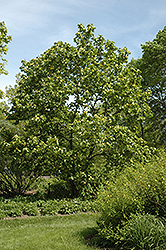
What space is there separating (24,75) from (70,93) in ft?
7.89

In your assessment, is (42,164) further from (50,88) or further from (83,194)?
(50,88)

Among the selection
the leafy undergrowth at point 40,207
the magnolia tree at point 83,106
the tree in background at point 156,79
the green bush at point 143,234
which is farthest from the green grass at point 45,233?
the tree in background at point 156,79

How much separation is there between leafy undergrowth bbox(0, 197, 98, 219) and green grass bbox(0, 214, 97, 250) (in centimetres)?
51

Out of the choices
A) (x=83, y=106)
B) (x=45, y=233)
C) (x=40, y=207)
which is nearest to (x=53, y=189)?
(x=40, y=207)

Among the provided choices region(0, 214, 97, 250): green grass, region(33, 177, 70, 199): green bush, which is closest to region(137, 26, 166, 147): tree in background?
region(33, 177, 70, 199): green bush

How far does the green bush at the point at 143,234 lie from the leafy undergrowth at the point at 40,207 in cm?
294

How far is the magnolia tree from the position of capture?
831 cm

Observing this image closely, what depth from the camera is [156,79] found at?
15156mm

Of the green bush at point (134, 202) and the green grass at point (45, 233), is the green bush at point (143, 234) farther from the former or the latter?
the green grass at point (45, 233)

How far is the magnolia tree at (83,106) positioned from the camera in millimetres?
8312

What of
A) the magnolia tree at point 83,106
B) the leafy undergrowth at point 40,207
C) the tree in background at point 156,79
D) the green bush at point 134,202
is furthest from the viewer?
the tree in background at point 156,79

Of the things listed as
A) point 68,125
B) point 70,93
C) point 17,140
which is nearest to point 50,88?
point 70,93

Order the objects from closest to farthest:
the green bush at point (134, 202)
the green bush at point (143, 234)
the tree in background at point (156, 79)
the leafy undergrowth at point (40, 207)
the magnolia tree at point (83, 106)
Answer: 1. the green bush at point (143, 234)
2. the green bush at point (134, 202)
3. the leafy undergrowth at point (40, 207)
4. the magnolia tree at point (83, 106)
5. the tree in background at point (156, 79)

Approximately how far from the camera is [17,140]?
8281 mm
